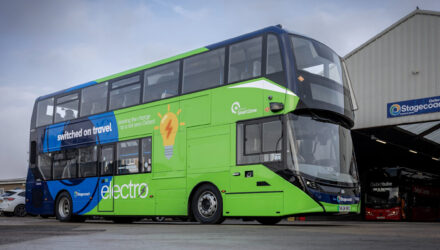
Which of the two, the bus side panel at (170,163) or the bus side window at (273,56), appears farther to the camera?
the bus side panel at (170,163)

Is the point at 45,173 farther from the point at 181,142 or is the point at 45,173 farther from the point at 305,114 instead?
the point at 305,114

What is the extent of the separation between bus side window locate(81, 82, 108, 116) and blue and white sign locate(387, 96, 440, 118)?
1059 centimetres

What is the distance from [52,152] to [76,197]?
6.60 ft

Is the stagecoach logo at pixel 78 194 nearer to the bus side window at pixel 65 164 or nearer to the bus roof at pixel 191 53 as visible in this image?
the bus side window at pixel 65 164

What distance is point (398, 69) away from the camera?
2020 cm

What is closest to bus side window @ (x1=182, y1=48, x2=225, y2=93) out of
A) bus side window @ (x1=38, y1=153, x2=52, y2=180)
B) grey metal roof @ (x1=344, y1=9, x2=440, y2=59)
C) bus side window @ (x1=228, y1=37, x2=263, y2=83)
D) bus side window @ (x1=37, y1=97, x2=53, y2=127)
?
bus side window @ (x1=228, y1=37, x2=263, y2=83)

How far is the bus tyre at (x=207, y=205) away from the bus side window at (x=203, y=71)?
7.89 ft

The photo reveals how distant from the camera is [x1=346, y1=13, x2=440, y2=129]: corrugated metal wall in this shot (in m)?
19.3

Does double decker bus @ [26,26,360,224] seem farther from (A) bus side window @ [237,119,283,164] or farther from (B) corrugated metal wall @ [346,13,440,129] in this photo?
(B) corrugated metal wall @ [346,13,440,129]

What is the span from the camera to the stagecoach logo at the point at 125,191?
46.2 feet

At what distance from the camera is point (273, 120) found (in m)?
11.3

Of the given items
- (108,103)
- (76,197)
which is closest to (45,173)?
(76,197)

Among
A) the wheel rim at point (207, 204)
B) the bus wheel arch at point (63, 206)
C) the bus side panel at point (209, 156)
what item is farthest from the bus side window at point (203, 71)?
the bus wheel arch at point (63, 206)

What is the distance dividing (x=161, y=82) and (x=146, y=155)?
1.94 m
